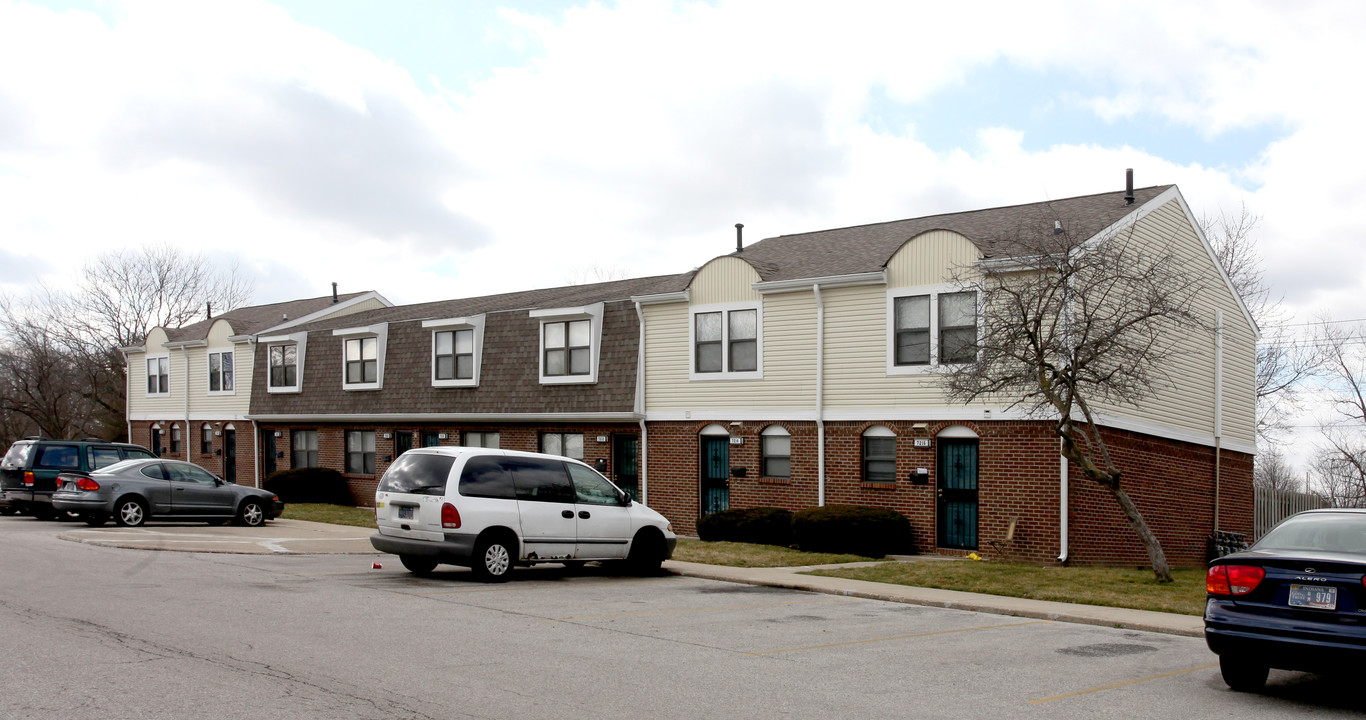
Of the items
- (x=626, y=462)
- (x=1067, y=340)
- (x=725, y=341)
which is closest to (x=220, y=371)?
(x=626, y=462)

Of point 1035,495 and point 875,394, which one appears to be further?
point 875,394

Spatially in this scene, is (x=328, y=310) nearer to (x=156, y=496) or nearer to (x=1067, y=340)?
(x=156, y=496)

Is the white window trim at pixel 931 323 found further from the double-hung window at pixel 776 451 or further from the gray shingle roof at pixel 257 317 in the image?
the gray shingle roof at pixel 257 317

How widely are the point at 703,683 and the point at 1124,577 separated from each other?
1058cm

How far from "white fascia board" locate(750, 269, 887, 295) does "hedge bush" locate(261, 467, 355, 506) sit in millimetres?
16426

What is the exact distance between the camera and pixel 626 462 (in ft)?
87.1

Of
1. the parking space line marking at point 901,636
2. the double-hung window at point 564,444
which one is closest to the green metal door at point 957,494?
the parking space line marking at point 901,636

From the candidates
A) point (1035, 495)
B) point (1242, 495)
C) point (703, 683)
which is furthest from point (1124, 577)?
point (1242, 495)

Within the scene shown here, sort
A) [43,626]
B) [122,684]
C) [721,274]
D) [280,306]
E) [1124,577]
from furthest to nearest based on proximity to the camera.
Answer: [280,306]
[721,274]
[1124,577]
[43,626]
[122,684]

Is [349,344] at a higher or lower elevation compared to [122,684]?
higher

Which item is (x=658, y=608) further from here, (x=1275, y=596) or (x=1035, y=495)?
(x=1035, y=495)

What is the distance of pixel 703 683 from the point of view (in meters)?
8.22

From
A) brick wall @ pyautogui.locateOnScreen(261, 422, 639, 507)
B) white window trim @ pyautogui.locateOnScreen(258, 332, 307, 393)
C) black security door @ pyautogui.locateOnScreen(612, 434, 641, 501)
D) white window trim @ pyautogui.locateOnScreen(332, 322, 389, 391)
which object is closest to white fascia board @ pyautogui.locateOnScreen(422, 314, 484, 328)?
white window trim @ pyautogui.locateOnScreen(332, 322, 389, 391)

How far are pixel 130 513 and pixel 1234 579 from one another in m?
20.8
